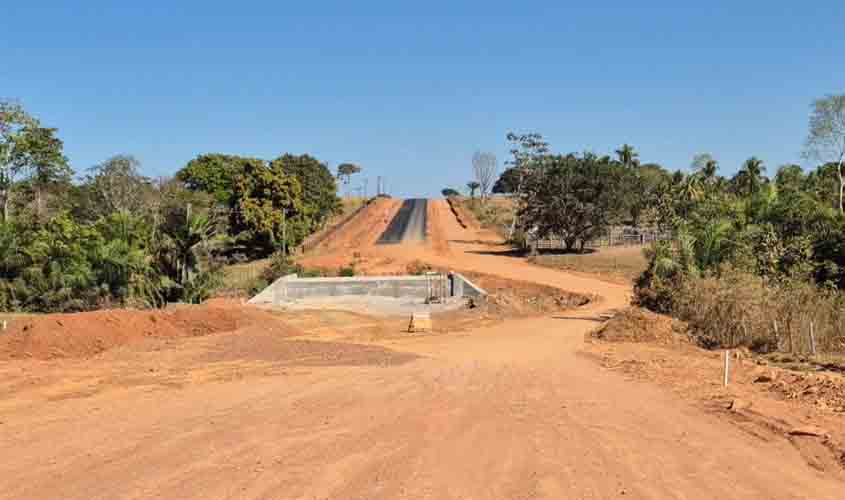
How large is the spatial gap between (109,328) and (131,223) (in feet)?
33.6

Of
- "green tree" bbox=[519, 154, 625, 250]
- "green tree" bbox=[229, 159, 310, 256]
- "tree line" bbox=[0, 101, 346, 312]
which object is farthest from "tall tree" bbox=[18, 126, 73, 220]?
"green tree" bbox=[519, 154, 625, 250]

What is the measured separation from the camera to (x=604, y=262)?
37188 mm

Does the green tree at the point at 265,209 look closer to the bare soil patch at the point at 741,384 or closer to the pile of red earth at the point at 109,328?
the pile of red earth at the point at 109,328

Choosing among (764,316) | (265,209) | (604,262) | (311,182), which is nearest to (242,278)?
(265,209)

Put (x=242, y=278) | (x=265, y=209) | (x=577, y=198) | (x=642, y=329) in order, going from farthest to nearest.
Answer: (x=265, y=209)
(x=577, y=198)
(x=242, y=278)
(x=642, y=329)

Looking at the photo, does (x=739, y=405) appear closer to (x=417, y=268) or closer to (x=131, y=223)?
(x=131, y=223)

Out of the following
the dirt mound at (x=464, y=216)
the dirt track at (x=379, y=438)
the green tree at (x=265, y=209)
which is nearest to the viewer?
the dirt track at (x=379, y=438)

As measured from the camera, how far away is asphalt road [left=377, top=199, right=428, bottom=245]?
5112cm

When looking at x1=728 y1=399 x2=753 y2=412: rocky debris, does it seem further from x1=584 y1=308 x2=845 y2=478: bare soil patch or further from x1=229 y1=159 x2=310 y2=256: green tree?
x1=229 y1=159 x2=310 y2=256: green tree

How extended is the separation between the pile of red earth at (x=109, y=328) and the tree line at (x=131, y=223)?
4.90 meters

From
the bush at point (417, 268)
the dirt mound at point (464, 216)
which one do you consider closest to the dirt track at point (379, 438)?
the bush at point (417, 268)

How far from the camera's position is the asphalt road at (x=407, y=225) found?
51125 mm

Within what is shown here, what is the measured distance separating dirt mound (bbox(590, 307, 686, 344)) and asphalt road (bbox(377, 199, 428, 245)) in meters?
32.0

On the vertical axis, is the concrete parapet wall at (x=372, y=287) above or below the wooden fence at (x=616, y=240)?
below
